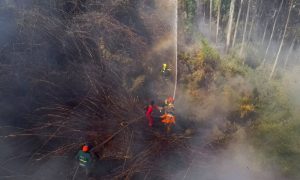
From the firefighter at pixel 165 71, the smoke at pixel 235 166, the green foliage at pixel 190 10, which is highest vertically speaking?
the green foliage at pixel 190 10

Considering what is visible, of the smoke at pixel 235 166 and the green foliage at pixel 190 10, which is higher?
the green foliage at pixel 190 10

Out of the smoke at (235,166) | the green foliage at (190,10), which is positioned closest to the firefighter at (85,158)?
the smoke at (235,166)

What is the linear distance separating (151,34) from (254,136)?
7.62 meters

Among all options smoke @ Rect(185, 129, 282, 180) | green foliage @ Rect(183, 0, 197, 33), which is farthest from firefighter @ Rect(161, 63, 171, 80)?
green foliage @ Rect(183, 0, 197, 33)

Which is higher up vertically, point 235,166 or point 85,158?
point 85,158

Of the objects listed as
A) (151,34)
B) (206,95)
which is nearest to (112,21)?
(151,34)

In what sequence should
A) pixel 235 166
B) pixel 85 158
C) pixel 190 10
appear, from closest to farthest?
1. pixel 85 158
2. pixel 235 166
3. pixel 190 10

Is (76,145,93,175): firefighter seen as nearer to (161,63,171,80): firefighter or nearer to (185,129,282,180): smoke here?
(185,129,282,180): smoke

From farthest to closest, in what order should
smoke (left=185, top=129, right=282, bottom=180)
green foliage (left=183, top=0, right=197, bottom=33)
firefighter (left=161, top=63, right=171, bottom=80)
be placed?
green foliage (left=183, top=0, right=197, bottom=33) → firefighter (left=161, top=63, right=171, bottom=80) → smoke (left=185, top=129, right=282, bottom=180)

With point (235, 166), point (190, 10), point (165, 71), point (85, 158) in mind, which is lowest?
point (235, 166)

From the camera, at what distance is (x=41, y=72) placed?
1107 cm

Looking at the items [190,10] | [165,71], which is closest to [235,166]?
[165,71]

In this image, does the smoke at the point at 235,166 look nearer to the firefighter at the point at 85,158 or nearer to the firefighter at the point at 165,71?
the firefighter at the point at 85,158

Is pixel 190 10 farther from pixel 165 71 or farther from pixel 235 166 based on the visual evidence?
pixel 235 166
